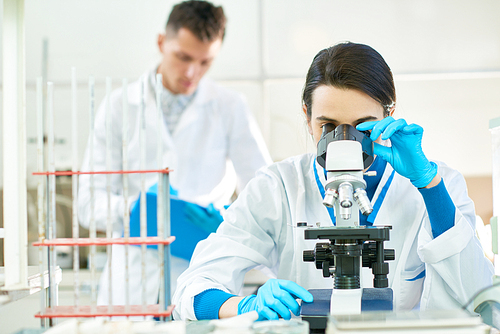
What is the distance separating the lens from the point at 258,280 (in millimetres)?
2836

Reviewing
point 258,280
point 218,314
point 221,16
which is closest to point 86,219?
point 258,280

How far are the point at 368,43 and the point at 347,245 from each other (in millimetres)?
2260

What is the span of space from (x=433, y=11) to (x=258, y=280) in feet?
6.54

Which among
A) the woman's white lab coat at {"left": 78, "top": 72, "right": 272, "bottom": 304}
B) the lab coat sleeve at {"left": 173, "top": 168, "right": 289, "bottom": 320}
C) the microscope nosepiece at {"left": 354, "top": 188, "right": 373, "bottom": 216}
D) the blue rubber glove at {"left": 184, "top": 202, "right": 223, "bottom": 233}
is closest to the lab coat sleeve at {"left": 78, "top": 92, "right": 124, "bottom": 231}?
the woman's white lab coat at {"left": 78, "top": 72, "right": 272, "bottom": 304}

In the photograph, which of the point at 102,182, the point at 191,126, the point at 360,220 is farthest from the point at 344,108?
the point at 102,182

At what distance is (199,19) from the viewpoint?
270 centimetres

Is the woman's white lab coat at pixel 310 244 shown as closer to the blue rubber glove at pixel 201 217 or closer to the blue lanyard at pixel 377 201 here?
the blue lanyard at pixel 377 201

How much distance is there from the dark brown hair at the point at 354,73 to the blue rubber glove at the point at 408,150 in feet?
0.61

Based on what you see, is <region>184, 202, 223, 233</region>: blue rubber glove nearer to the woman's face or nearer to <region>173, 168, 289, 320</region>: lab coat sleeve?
<region>173, 168, 289, 320</region>: lab coat sleeve

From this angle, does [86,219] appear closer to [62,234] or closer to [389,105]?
[62,234]

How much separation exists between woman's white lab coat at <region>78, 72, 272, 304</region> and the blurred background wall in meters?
0.20

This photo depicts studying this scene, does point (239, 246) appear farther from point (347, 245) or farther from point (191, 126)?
point (191, 126)

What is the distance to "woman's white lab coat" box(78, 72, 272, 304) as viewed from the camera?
8.55 ft

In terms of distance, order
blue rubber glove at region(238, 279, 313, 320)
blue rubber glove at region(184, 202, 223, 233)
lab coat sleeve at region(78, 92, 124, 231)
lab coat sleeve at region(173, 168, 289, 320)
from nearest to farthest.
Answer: blue rubber glove at region(238, 279, 313, 320) → lab coat sleeve at region(173, 168, 289, 320) → blue rubber glove at region(184, 202, 223, 233) → lab coat sleeve at region(78, 92, 124, 231)
